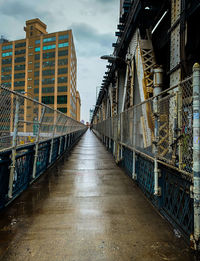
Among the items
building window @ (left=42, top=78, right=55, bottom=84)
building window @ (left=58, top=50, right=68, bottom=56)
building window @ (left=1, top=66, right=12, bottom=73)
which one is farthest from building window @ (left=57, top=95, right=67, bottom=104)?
building window @ (left=1, top=66, right=12, bottom=73)

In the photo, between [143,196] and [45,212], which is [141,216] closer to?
[143,196]

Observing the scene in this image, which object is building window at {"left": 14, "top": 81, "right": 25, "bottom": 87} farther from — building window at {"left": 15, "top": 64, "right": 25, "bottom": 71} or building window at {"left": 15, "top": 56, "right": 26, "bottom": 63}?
building window at {"left": 15, "top": 56, "right": 26, "bottom": 63}

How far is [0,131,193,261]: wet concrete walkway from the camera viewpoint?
7.92 feet

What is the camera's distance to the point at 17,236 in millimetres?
2777

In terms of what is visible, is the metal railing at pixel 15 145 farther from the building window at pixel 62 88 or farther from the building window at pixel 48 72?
the building window at pixel 48 72

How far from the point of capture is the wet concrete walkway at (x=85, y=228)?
241 cm

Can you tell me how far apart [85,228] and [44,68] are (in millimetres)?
80411

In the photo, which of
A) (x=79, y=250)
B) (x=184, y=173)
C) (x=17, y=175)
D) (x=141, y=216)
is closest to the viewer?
(x=79, y=250)

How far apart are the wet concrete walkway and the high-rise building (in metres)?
65.4

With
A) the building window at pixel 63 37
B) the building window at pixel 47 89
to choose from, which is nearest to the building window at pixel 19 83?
the building window at pixel 47 89

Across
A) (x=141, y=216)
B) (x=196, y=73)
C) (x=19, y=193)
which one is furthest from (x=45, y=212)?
(x=196, y=73)

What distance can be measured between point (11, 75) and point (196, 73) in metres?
94.3

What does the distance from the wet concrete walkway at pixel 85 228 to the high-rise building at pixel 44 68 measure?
2574 inches

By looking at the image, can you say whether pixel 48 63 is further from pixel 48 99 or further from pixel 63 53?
pixel 48 99
